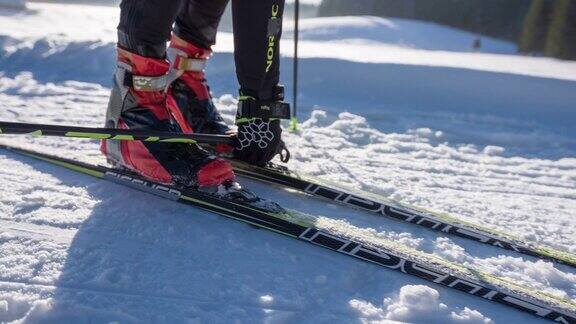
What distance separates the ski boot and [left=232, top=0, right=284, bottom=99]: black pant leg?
0.30 metres

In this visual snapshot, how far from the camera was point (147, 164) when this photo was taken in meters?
1.73

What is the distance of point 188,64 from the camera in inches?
85.0

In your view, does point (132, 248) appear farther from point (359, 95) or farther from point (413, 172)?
point (359, 95)

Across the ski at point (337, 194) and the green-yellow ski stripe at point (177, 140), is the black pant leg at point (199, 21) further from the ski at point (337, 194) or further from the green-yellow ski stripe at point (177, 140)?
the green-yellow ski stripe at point (177, 140)

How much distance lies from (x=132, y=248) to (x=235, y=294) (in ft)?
1.10

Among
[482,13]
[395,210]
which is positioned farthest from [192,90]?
[482,13]

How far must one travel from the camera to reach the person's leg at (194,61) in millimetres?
2123

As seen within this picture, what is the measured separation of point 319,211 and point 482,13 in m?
38.9

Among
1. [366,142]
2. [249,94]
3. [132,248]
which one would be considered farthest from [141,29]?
[366,142]

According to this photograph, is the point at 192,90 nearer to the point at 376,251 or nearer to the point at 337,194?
the point at 337,194

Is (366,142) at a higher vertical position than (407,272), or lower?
higher

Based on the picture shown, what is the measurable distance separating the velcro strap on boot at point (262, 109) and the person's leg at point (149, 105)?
286 millimetres

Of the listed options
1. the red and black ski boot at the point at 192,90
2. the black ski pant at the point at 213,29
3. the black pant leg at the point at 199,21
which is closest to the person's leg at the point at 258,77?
the black ski pant at the point at 213,29

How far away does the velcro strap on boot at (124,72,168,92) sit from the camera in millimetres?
1750
